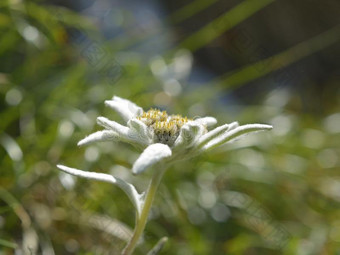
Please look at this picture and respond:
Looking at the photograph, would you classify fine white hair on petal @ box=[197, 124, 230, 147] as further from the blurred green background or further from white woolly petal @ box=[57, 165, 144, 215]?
the blurred green background

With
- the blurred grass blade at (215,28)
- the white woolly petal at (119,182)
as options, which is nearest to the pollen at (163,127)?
the white woolly petal at (119,182)

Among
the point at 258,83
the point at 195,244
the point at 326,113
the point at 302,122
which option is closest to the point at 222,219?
the point at 195,244

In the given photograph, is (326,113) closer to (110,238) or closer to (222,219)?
(222,219)

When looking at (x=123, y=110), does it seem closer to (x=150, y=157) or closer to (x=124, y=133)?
(x=124, y=133)

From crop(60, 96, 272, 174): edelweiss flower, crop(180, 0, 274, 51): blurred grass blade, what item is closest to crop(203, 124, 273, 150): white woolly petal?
crop(60, 96, 272, 174): edelweiss flower

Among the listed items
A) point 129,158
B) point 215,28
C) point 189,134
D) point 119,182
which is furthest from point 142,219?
point 215,28

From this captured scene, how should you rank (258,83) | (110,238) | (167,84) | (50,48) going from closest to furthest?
(110,238)
(50,48)
(167,84)
(258,83)

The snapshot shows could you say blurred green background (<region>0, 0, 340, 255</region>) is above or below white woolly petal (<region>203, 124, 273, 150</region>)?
above
